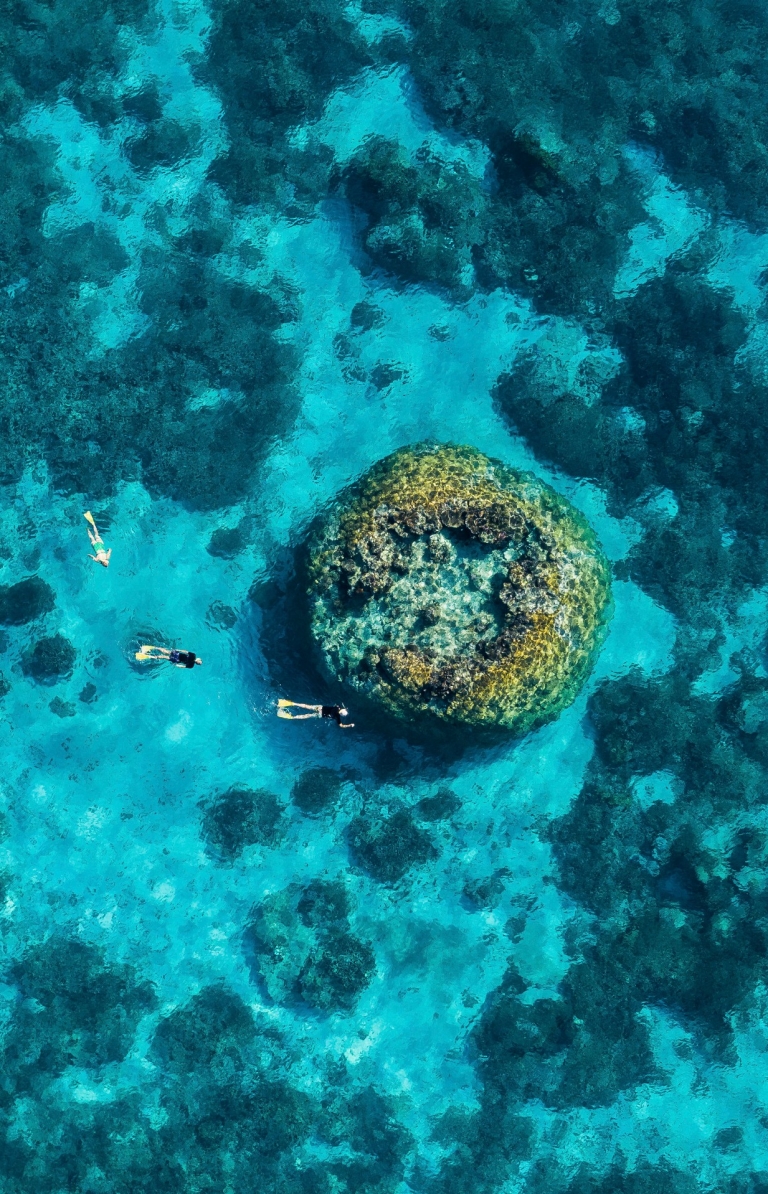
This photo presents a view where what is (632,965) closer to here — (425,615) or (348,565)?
(425,615)

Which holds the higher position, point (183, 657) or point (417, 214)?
point (417, 214)

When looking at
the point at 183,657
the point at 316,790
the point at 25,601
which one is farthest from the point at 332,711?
the point at 25,601

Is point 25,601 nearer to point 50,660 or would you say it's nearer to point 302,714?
point 50,660

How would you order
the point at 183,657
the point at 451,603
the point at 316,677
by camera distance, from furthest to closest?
the point at 316,677
the point at 183,657
the point at 451,603

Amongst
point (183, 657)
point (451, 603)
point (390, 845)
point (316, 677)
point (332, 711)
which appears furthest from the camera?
point (316, 677)

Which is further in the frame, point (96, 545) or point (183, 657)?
point (96, 545)

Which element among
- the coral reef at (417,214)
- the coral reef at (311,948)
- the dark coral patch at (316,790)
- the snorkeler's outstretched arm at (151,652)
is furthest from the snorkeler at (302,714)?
the coral reef at (417,214)

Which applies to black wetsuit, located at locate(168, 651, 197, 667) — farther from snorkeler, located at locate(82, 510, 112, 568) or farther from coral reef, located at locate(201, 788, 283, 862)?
coral reef, located at locate(201, 788, 283, 862)
